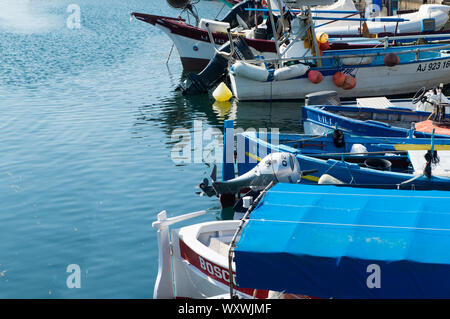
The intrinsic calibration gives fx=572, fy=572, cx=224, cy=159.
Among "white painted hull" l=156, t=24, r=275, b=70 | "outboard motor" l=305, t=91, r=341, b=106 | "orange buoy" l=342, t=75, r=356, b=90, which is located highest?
"white painted hull" l=156, t=24, r=275, b=70

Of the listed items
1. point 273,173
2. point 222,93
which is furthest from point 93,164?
point 222,93

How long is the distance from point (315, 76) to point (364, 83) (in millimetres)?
2365

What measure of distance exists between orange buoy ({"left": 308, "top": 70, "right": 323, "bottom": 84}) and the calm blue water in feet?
4.61

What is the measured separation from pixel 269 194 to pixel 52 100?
19.3 metres

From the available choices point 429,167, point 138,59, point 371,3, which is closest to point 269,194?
point 429,167

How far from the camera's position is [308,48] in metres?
25.1

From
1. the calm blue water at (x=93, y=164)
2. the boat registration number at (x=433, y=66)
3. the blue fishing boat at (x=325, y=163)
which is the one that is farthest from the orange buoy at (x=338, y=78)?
the blue fishing boat at (x=325, y=163)

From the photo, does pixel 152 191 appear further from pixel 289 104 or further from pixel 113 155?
pixel 289 104

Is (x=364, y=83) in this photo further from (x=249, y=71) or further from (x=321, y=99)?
A: (x=321, y=99)

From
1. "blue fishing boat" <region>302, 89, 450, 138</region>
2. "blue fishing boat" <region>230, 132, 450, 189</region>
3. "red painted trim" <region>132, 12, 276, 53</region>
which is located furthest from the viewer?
"red painted trim" <region>132, 12, 276, 53</region>

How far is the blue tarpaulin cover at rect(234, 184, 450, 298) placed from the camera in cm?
726

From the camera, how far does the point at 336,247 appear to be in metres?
7.68
